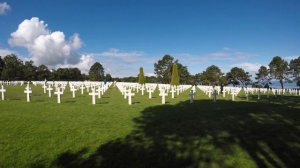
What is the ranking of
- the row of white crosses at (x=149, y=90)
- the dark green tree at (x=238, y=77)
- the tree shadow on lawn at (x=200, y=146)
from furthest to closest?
1. the dark green tree at (x=238, y=77)
2. the row of white crosses at (x=149, y=90)
3. the tree shadow on lawn at (x=200, y=146)

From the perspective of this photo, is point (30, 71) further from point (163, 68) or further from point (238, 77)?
point (238, 77)

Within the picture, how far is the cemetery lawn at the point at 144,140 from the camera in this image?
7.79 metres

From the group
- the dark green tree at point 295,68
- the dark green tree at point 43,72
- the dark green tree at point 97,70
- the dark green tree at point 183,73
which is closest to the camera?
the dark green tree at point 295,68

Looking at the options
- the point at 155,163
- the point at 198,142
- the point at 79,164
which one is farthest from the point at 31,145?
the point at 198,142

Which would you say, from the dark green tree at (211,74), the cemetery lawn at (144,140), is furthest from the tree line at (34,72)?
the cemetery lawn at (144,140)

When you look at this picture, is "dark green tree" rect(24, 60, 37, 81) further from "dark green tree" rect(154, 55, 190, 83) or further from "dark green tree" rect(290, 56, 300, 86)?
"dark green tree" rect(290, 56, 300, 86)

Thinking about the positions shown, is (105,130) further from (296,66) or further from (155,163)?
(296,66)

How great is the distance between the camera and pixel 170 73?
347 ft

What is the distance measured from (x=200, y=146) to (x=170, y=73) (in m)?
97.3

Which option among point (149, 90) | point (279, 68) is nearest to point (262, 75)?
point (279, 68)

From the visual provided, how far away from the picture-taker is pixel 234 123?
11.7 metres

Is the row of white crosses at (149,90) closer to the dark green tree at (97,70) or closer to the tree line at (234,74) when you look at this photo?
the tree line at (234,74)

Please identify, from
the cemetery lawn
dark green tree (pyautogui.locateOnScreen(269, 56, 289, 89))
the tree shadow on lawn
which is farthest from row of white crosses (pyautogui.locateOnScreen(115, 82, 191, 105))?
dark green tree (pyautogui.locateOnScreen(269, 56, 289, 89))

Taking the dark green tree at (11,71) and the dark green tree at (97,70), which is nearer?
the dark green tree at (11,71)
